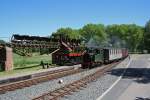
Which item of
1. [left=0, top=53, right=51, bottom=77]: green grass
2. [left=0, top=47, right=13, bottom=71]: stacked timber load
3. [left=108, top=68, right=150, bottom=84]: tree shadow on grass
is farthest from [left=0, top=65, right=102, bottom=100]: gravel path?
[left=0, top=47, right=13, bottom=71]: stacked timber load

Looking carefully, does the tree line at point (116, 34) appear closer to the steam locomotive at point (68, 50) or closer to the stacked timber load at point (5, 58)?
the steam locomotive at point (68, 50)

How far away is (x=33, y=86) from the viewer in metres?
21.1

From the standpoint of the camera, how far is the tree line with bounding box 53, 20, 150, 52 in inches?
6127

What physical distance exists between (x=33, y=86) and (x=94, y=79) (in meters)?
5.88

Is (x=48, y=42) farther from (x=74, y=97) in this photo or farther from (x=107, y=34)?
(x=107, y=34)

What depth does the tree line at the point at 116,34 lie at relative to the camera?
155625 millimetres

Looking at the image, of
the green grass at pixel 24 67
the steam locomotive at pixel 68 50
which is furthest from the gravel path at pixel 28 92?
the steam locomotive at pixel 68 50

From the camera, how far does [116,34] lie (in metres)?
173

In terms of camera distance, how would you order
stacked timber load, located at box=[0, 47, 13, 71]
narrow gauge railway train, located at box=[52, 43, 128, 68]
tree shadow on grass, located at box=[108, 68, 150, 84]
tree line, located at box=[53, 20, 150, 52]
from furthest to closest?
tree line, located at box=[53, 20, 150, 52] → narrow gauge railway train, located at box=[52, 43, 128, 68] → stacked timber load, located at box=[0, 47, 13, 71] → tree shadow on grass, located at box=[108, 68, 150, 84]

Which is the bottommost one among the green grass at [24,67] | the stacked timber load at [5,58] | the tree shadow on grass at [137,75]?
the tree shadow on grass at [137,75]

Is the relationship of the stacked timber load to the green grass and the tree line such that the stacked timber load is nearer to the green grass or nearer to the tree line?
the green grass

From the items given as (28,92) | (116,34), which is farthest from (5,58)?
(116,34)

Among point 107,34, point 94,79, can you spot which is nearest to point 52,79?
point 94,79

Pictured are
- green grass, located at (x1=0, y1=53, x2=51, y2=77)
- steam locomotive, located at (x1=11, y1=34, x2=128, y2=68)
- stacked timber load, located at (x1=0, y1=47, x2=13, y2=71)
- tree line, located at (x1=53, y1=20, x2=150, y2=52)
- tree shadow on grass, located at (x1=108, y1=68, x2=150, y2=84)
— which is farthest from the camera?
tree line, located at (x1=53, y1=20, x2=150, y2=52)
